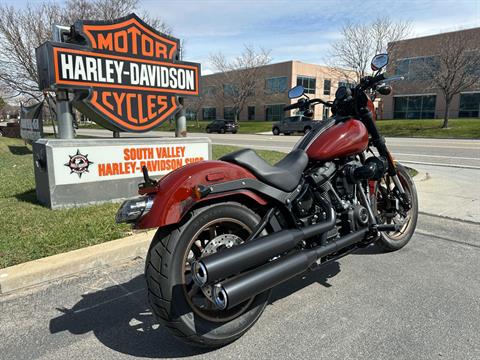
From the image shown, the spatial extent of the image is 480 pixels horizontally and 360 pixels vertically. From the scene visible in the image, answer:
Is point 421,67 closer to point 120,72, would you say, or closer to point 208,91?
point 120,72

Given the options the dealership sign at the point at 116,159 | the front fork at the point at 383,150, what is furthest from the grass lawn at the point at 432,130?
the front fork at the point at 383,150

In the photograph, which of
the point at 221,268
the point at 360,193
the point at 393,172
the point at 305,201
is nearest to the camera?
the point at 221,268

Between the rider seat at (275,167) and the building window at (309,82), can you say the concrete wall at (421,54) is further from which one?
the rider seat at (275,167)

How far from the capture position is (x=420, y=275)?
142 inches

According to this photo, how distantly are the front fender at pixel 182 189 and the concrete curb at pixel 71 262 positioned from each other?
5.65 feet

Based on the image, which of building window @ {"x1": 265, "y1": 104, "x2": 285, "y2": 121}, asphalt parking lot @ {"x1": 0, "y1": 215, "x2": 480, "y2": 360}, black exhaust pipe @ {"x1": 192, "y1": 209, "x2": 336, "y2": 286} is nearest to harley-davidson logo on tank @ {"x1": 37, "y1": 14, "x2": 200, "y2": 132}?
asphalt parking lot @ {"x1": 0, "y1": 215, "x2": 480, "y2": 360}

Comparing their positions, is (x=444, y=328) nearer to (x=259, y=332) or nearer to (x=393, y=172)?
(x=259, y=332)

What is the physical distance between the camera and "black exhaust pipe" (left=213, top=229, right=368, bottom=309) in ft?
7.07

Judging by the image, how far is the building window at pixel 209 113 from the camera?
61875 mm

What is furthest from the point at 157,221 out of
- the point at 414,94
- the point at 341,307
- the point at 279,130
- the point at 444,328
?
the point at 414,94

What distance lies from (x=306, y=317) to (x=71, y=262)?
2296mm

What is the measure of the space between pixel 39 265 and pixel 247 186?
226 cm

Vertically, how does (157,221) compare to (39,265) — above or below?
above

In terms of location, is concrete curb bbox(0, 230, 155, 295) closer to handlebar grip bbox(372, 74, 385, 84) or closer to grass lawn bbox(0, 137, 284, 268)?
grass lawn bbox(0, 137, 284, 268)
